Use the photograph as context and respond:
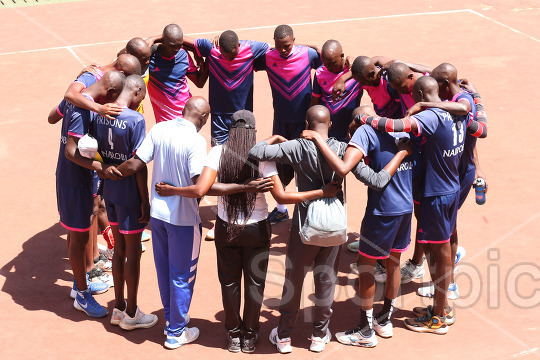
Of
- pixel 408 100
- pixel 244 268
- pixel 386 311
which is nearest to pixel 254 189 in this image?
pixel 244 268

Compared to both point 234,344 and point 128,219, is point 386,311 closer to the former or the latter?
point 234,344

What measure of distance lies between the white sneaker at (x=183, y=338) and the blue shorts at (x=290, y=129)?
3113 millimetres

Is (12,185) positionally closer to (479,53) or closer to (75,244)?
(75,244)

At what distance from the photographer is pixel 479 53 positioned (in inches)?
636

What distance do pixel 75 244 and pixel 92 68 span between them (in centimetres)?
196

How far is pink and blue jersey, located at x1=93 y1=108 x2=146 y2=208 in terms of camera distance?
7375 millimetres

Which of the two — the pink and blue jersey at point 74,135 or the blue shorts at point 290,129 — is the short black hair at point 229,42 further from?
the pink and blue jersey at point 74,135

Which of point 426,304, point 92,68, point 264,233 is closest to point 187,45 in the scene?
point 92,68

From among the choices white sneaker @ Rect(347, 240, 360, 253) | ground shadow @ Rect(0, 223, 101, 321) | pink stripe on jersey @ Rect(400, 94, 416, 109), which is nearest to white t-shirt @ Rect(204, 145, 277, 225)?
pink stripe on jersey @ Rect(400, 94, 416, 109)

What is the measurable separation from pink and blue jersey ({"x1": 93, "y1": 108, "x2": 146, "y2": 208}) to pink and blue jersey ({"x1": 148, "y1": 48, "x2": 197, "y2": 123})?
2.43m

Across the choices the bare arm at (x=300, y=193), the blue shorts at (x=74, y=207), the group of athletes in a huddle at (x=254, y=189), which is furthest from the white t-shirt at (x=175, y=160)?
the blue shorts at (x=74, y=207)

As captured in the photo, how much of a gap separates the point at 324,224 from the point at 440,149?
142 centimetres

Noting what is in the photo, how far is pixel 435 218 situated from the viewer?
7625 millimetres

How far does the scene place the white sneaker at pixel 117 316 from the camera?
25.9 feet
